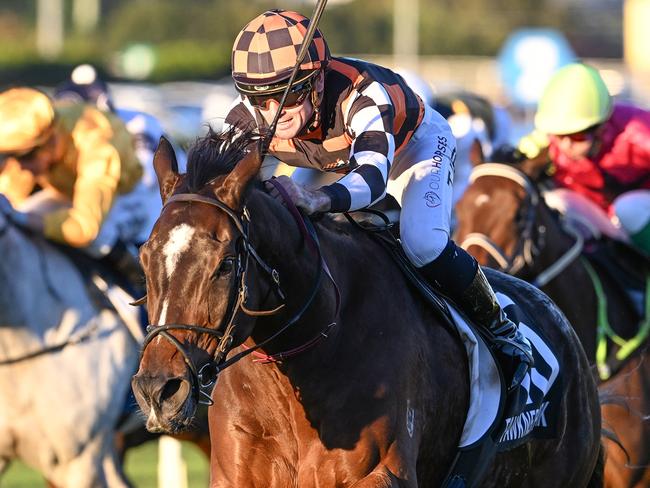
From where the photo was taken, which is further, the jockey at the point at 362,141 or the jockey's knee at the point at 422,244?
the jockey's knee at the point at 422,244

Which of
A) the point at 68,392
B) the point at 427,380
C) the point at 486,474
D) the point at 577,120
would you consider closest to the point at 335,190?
the point at 427,380

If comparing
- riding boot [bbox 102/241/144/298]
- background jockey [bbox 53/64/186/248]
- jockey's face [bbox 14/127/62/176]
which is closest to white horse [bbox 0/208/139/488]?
riding boot [bbox 102/241/144/298]

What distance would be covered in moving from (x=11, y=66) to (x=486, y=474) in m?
27.5

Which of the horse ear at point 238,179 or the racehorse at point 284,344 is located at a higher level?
the horse ear at point 238,179

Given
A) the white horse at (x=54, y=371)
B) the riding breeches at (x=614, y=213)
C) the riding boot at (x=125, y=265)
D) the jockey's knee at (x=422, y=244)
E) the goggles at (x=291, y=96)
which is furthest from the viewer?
the riding breeches at (x=614, y=213)

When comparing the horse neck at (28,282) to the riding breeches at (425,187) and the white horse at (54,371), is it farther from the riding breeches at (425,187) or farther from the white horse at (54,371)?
the riding breeches at (425,187)

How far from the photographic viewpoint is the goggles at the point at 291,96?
4492mm

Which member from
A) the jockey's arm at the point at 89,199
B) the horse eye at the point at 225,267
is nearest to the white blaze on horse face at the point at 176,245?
the horse eye at the point at 225,267

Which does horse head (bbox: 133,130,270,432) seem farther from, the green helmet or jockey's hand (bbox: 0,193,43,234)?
the green helmet

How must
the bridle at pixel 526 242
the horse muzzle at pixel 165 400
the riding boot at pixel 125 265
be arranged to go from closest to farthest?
the horse muzzle at pixel 165 400
the riding boot at pixel 125 265
the bridle at pixel 526 242

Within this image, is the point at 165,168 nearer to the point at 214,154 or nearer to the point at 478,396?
the point at 214,154

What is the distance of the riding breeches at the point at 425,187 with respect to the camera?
4840 mm

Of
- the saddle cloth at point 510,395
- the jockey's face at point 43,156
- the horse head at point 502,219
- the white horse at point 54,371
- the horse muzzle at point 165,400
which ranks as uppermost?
the horse muzzle at point 165,400

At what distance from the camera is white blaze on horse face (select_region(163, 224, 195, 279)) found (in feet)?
12.3
